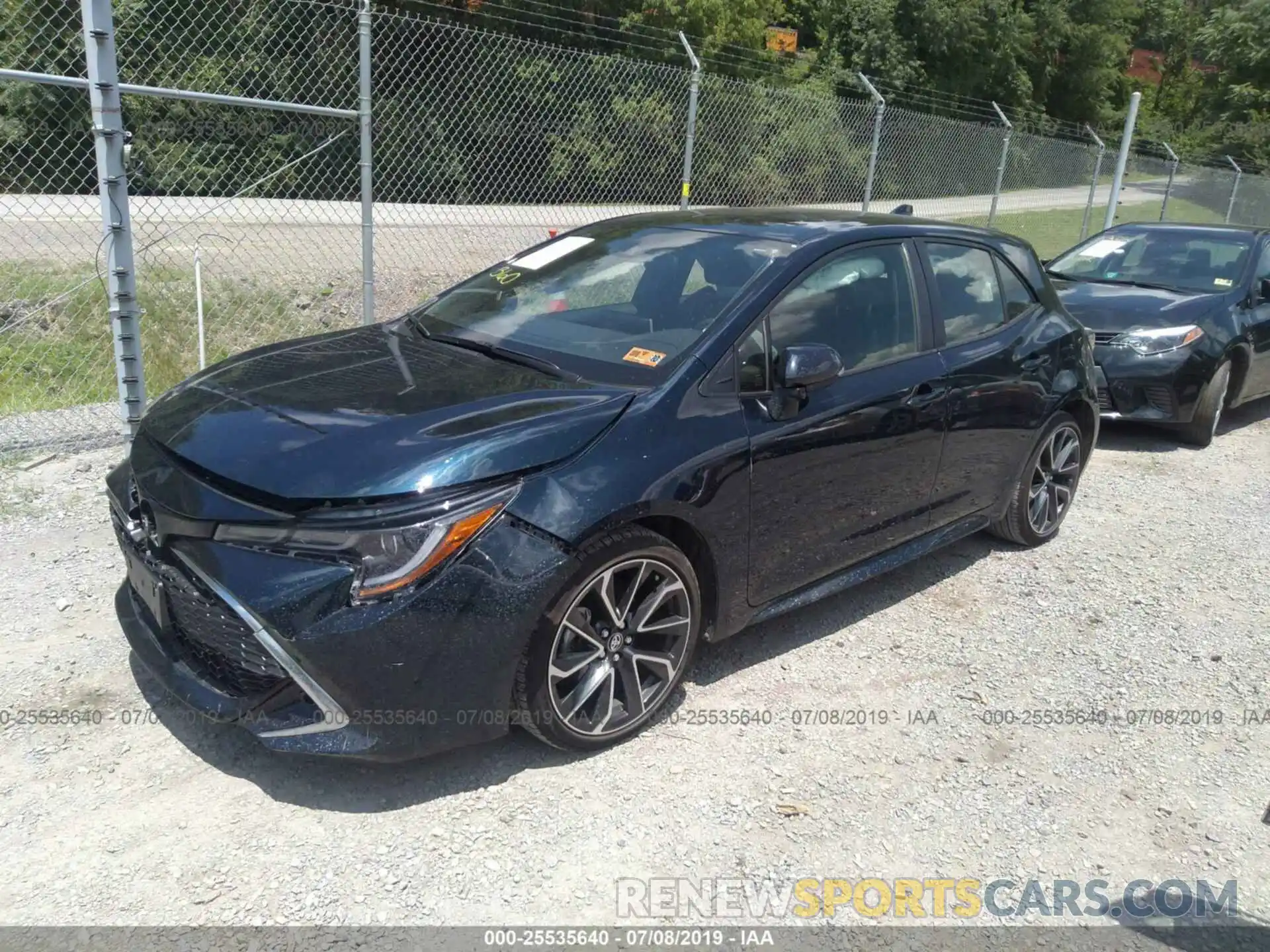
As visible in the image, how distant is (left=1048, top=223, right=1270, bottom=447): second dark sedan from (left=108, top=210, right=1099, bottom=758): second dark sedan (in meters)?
2.99

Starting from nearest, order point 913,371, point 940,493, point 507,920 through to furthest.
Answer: point 507,920 → point 913,371 → point 940,493

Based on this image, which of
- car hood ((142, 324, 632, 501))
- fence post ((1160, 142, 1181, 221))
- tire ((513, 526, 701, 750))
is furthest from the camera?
fence post ((1160, 142, 1181, 221))

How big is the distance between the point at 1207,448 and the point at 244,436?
7258 mm

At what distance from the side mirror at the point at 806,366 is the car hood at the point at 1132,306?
172 inches

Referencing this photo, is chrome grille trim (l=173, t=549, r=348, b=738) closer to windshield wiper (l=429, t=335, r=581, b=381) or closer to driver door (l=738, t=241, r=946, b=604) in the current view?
windshield wiper (l=429, t=335, r=581, b=381)

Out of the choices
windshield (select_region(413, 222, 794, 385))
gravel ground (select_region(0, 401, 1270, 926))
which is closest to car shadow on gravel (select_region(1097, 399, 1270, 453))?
gravel ground (select_region(0, 401, 1270, 926))

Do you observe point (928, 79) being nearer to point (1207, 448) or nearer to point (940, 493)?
point (1207, 448)

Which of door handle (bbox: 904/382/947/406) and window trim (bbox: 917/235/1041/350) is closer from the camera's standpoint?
door handle (bbox: 904/382/947/406)

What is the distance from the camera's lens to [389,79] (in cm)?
1298

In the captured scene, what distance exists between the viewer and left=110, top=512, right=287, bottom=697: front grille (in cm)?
278

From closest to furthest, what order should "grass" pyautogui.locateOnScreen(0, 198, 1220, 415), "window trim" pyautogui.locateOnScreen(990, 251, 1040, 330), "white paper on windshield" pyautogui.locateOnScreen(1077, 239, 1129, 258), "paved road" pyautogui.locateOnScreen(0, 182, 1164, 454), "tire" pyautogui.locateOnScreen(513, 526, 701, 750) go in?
"tire" pyautogui.locateOnScreen(513, 526, 701, 750)
"window trim" pyautogui.locateOnScreen(990, 251, 1040, 330)
"grass" pyautogui.locateOnScreen(0, 198, 1220, 415)
"white paper on windshield" pyautogui.locateOnScreen(1077, 239, 1129, 258)
"paved road" pyautogui.locateOnScreen(0, 182, 1164, 454)

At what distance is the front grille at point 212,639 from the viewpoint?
9.12 feet

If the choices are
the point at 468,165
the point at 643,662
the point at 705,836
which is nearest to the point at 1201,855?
the point at 705,836

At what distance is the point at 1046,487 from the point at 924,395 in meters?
1.51
